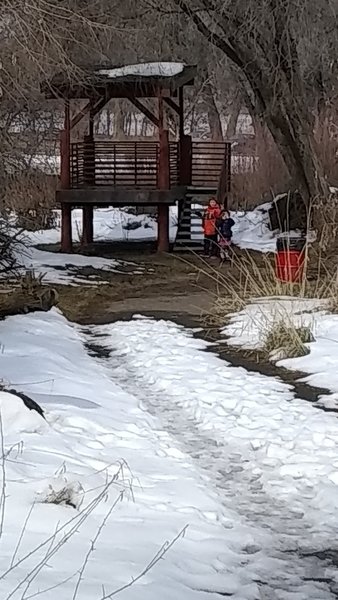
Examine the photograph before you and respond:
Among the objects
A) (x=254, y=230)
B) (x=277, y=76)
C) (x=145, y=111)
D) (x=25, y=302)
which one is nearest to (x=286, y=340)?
(x=25, y=302)

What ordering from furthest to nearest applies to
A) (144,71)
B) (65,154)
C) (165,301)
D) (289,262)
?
(65,154) < (144,71) < (165,301) < (289,262)

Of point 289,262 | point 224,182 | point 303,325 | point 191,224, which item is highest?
point 224,182

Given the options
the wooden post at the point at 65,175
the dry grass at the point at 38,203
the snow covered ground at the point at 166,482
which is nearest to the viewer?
the snow covered ground at the point at 166,482

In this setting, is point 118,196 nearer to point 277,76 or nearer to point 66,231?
point 66,231

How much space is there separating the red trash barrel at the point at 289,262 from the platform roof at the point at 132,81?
6.82 metres

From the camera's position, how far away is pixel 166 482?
598 cm

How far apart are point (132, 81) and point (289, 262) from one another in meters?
8.27

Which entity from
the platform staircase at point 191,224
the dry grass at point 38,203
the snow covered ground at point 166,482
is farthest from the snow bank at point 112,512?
the dry grass at point 38,203

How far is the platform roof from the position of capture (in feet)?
68.9

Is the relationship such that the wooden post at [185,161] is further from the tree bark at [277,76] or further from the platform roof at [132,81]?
the tree bark at [277,76]

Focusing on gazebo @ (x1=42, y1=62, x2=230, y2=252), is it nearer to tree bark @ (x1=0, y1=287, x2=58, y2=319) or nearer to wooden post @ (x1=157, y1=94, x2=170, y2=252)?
wooden post @ (x1=157, y1=94, x2=170, y2=252)

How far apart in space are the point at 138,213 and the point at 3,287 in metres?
16.5

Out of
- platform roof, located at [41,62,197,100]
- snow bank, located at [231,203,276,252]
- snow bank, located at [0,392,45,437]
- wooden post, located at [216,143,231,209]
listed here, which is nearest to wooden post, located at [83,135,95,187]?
platform roof, located at [41,62,197,100]

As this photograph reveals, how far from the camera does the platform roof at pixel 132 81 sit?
68.9ft
